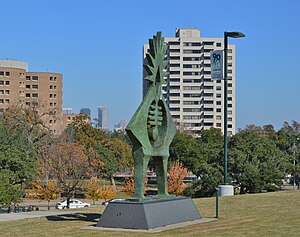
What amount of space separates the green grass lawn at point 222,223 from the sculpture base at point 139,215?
0.63m

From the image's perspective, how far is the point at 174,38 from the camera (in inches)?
6265

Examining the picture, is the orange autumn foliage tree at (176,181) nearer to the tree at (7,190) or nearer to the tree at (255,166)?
the tree at (255,166)

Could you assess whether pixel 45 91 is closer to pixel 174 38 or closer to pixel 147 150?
pixel 174 38

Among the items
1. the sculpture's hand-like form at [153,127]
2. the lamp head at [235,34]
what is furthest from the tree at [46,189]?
the sculpture's hand-like form at [153,127]

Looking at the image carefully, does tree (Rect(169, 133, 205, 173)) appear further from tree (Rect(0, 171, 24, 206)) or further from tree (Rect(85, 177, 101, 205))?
tree (Rect(0, 171, 24, 206))

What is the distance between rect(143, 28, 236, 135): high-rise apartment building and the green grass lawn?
130m

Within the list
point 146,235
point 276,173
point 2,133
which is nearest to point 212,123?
point 2,133

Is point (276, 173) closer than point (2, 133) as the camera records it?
Yes

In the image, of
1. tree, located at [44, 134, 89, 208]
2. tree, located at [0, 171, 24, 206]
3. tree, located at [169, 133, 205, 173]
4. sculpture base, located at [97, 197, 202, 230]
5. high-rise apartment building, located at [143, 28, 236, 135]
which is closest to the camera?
sculpture base, located at [97, 197, 202, 230]

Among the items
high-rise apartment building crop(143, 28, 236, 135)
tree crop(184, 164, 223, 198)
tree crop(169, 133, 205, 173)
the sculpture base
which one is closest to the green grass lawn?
the sculpture base

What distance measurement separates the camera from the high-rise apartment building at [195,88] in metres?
154

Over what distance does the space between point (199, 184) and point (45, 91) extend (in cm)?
9387

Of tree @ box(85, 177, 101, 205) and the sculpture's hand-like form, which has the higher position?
the sculpture's hand-like form

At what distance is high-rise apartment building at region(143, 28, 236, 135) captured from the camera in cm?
15438
